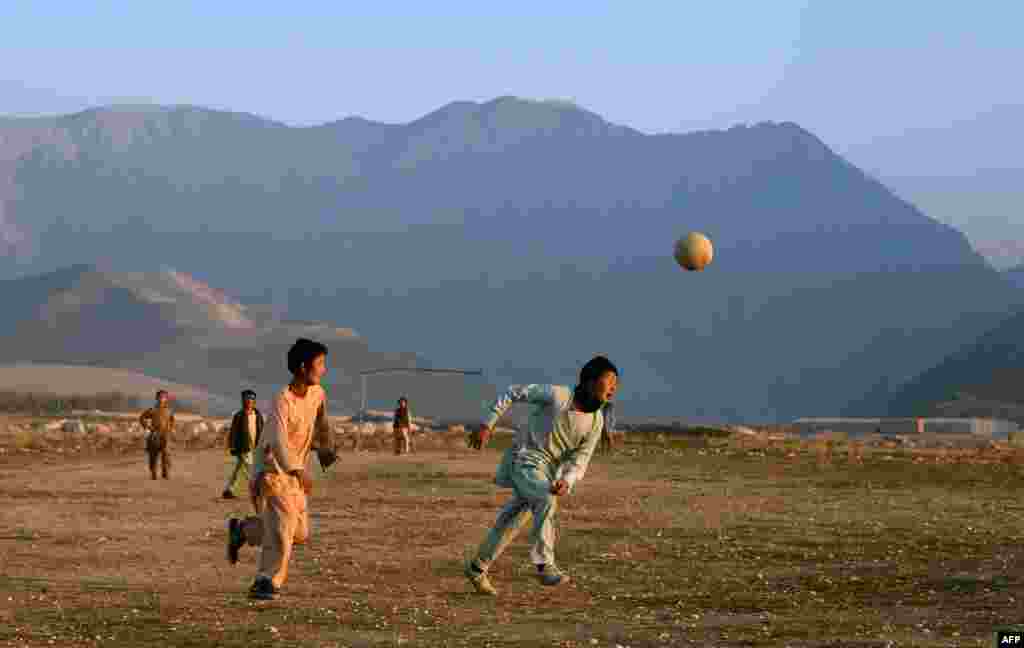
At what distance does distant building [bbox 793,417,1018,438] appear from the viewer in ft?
376

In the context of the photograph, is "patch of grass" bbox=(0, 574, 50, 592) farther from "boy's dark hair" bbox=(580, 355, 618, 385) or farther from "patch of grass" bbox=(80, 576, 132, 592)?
"boy's dark hair" bbox=(580, 355, 618, 385)

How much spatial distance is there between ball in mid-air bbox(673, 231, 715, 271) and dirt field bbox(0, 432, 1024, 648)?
558 centimetres

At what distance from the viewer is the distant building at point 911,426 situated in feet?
376

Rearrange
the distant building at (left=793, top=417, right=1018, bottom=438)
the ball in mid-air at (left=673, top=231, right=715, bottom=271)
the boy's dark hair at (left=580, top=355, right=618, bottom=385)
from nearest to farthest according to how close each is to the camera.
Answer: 1. the boy's dark hair at (left=580, top=355, right=618, bottom=385)
2. the ball in mid-air at (left=673, top=231, right=715, bottom=271)
3. the distant building at (left=793, top=417, right=1018, bottom=438)

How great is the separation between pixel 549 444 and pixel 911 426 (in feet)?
343

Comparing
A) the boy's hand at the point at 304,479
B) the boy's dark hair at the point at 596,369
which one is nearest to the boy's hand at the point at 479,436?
the boy's dark hair at the point at 596,369

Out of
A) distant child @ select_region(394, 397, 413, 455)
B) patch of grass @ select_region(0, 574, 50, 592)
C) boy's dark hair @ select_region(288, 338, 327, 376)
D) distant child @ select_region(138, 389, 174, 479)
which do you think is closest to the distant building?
distant child @ select_region(394, 397, 413, 455)

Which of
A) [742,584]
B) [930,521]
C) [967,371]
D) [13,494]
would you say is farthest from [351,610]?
[967,371]

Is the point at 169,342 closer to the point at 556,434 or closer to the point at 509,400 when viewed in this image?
the point at 556,434

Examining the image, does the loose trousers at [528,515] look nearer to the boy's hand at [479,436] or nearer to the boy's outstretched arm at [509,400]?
the boy's outstretched arm at [509,400]

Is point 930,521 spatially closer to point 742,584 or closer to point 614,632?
point 742,584

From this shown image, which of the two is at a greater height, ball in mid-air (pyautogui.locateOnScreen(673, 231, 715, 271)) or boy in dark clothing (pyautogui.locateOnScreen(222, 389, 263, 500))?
ball in mid-air (pyautogui.locateOnScreen(673, 231, 715, 271))

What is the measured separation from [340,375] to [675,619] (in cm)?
16413

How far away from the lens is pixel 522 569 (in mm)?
17219
